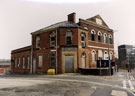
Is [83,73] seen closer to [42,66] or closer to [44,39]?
[42,66]

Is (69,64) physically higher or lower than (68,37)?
lower

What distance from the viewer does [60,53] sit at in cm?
2366

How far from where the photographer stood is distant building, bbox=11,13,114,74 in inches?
927

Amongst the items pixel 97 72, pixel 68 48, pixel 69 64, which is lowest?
pixel 97 72

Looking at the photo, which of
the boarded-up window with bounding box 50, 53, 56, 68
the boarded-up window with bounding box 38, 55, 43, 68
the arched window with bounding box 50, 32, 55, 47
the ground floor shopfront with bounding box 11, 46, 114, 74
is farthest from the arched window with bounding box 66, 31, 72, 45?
the boarded-up window with bounding box 38, 55, 43, 68

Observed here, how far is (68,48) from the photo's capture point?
23703 millimetres

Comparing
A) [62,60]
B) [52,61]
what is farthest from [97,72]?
[52,61]

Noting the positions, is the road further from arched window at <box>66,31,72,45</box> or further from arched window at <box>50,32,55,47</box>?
arched window at <box>50,32,55,47</box>

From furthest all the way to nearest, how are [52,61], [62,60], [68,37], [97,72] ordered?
[52,61] → [68,37] → [62,60] → [97,72]

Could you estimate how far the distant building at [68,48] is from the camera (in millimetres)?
23547

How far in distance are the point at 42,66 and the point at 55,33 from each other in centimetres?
693

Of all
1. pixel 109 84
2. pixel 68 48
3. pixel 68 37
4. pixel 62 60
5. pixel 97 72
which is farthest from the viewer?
pixel 68 37

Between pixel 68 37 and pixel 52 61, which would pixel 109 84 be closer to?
pixel 68 37

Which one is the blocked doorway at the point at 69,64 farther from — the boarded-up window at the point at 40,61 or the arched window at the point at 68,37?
the boarded-up window at the point at 40,61
